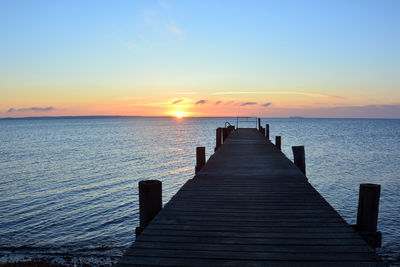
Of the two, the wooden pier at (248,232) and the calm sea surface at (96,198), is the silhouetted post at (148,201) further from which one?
the calm sea surface at (96,198)

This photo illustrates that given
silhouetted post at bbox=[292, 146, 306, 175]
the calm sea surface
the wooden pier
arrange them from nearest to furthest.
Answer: the wooden pier
silhouetted post at bbox=[292, 146, 306, 175]
the calm sea surface

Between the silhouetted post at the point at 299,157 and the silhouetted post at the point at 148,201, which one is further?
the silhouetted post at the point at 299,157

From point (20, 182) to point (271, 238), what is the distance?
73.2ft

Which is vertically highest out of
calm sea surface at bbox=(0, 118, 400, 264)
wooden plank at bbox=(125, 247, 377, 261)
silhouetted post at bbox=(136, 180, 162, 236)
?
silhouetted post at bbox=(136, 180, 162, 236)

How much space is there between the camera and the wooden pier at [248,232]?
342cm

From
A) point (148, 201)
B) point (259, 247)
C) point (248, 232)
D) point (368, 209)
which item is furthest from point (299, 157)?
point (259, 247)

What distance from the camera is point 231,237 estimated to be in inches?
158

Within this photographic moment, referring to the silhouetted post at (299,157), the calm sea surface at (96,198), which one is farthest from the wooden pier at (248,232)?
the calm sea surface at (96,198)

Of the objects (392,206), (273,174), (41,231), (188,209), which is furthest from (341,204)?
(41,231)

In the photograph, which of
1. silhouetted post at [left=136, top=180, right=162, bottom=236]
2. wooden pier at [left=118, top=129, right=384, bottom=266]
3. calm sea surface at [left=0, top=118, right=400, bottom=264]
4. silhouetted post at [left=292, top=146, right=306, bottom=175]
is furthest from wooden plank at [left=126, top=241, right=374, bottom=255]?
calm sea surface at [left=0, top=118, right=400, bottom=264]

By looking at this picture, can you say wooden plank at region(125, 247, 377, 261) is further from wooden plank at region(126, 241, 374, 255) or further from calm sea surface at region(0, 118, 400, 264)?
calm sea surface at region(0, 118, 400, 264)

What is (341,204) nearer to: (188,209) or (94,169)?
(188,209)

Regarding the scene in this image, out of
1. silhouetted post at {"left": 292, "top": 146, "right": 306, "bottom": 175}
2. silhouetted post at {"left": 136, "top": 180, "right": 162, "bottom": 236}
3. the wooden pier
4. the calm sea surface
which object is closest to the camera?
the wooden pier

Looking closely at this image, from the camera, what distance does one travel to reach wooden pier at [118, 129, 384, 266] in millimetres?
3416
